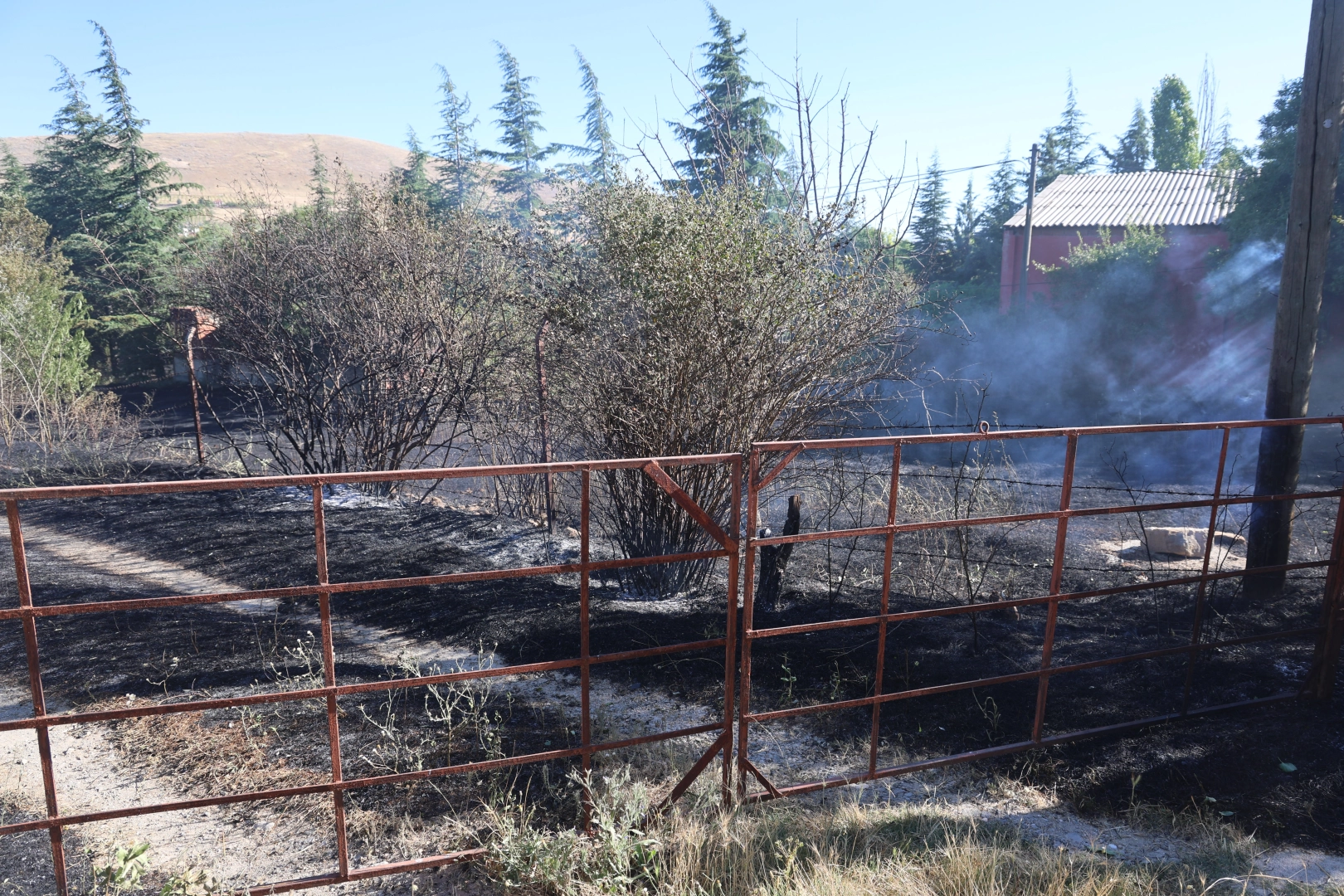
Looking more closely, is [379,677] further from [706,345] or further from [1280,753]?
[1280,753]

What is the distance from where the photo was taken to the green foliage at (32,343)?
1484 cm

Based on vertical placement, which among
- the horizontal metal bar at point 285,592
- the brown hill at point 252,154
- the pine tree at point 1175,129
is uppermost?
the brown hill at point 252,154

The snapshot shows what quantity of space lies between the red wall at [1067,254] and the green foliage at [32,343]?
24.2m

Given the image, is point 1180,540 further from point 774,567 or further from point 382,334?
point 382,334

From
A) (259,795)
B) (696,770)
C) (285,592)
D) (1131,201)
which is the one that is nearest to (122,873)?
(259,795)

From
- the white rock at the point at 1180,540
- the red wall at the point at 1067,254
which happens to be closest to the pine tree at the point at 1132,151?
the red wall at the point at 1067,254

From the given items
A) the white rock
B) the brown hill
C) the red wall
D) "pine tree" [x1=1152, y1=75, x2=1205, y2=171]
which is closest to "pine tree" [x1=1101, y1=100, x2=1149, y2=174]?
"pine tree" [x1=1152, y1=75, x2=1205, y2=171]

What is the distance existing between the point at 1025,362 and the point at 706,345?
64.9 feet

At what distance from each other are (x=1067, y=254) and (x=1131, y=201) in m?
3.24

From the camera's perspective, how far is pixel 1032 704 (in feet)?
14.3

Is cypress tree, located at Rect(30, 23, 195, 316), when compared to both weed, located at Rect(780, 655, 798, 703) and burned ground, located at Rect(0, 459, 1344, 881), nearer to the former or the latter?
burned ground, located at Rect(0, 459, 1344, 881)

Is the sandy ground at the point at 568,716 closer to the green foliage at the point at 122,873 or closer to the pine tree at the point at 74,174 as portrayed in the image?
the green foliage at the point at 122,873

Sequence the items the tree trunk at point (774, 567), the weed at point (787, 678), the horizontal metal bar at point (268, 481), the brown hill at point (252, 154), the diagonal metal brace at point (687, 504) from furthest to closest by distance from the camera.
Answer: the brown hill at point (252, 154) → the tree trunk at point (774, 567) → the weed at point (787, 678) → the diagonal metal brace at point (687, 504) → the horizontal metal bar at point (268, 481)

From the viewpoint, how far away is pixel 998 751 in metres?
3.58
